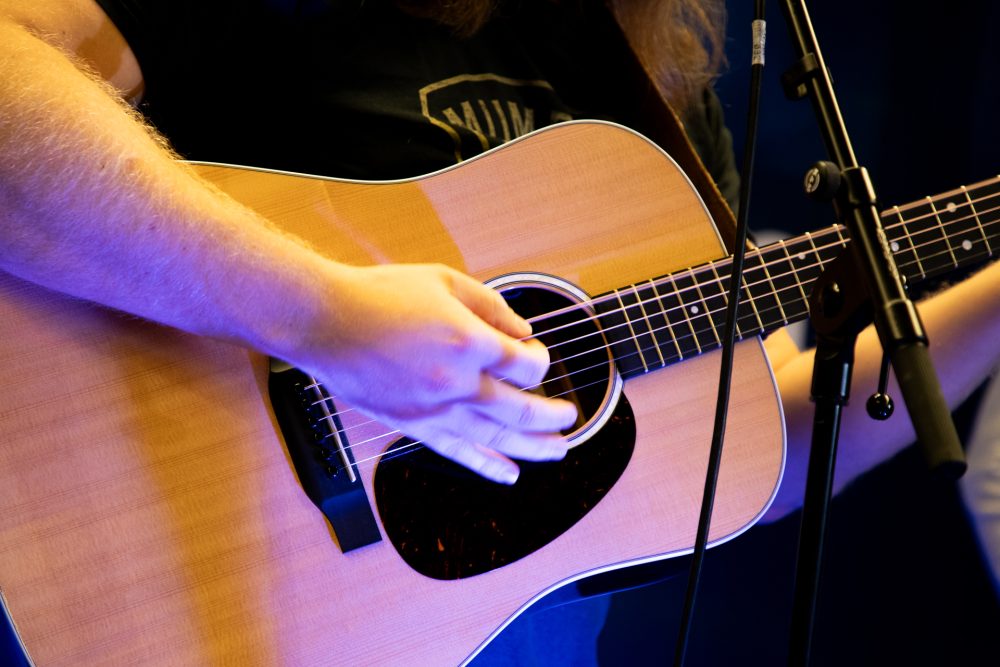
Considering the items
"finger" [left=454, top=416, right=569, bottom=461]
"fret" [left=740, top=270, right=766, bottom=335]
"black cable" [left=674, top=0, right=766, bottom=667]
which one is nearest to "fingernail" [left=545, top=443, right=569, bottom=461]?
"finger" [left=454, top=416, right=569, bottom=461]

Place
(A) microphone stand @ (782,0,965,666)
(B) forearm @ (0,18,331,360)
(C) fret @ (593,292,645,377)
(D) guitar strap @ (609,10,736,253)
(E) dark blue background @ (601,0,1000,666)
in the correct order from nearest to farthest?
(A) microphone stand @ (782,0,965,666)
(B) forearm @ (0,18,331,360)
(C) fret @ (593,292,645,377)
(D) guitar strap @ (609,10,736,253)
(E) dark blue background @ (601,0,1000,666)

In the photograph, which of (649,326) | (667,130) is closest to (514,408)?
(649,326)

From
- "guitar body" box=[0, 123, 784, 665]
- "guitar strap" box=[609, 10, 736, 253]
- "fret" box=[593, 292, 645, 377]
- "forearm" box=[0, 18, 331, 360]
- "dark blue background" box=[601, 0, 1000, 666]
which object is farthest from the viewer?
"dark blue background" box=[601, 0, 1000, 666]

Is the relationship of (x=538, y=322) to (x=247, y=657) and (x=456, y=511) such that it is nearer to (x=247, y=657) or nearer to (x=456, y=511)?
(x=456, y=511)

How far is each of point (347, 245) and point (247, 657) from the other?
0.55m

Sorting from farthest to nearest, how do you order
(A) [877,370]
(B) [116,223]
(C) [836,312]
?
1. (A) [877,370]
2. (B) [116,223]
3. (C) [836,312]

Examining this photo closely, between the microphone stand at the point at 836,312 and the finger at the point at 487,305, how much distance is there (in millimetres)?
347

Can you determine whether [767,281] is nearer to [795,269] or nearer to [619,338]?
[795,269]

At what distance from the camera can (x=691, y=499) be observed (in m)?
1.08

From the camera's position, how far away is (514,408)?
0.86 metres

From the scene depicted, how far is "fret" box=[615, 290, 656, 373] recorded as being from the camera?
1.08 m

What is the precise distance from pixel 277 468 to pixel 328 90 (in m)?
0.61

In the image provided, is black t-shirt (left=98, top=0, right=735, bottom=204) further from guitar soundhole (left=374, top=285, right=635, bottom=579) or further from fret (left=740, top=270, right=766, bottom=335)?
fret (left=740, top=270, right=766, bottom=335)

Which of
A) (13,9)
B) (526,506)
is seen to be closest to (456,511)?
(526,506)
